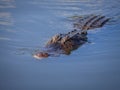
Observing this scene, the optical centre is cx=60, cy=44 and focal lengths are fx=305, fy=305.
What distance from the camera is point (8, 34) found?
1026cm

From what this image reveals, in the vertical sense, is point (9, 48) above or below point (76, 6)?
below

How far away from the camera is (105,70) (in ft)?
25.8

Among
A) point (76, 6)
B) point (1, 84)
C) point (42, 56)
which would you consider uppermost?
point (76, 6)

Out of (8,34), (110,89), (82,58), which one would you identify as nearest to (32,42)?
(8,34)

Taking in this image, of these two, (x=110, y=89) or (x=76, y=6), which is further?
(x=76, y=6)

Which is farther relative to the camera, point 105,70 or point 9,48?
point 9,48

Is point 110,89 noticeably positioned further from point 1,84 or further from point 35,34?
point 35,34

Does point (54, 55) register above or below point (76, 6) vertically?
below

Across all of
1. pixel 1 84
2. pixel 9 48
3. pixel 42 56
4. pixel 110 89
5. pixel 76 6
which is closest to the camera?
pixel 110 89

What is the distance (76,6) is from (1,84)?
22.9 feet

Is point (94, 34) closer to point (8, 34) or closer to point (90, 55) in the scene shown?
point (90, 55)

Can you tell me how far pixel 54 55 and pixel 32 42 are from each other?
1404 mm

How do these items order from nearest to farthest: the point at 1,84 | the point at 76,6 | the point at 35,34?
the point at 1,84 → the point at 35,34 → the point at 76,6

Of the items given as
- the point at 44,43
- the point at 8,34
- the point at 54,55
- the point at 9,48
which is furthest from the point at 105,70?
the point at 8,34
